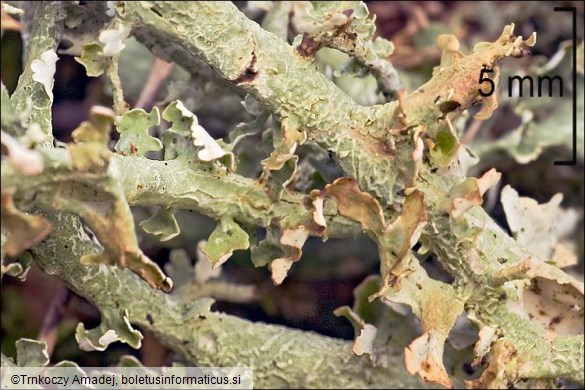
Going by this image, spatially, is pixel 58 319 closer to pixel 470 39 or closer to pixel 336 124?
pixel 336 124

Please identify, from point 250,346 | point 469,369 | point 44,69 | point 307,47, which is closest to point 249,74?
point 307,47

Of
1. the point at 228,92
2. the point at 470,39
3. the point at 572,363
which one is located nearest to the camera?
the point at 572,363

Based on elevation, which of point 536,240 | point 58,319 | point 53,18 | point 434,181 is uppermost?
point 53,18

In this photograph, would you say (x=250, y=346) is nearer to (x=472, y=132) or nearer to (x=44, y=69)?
(x=44, y=69)

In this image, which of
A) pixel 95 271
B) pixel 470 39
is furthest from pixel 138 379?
pixel 470 39

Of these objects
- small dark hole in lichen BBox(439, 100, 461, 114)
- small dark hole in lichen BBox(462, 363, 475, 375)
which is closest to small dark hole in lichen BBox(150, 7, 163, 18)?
small dark hole in lichen BBox(439, 100, 461, 114)
